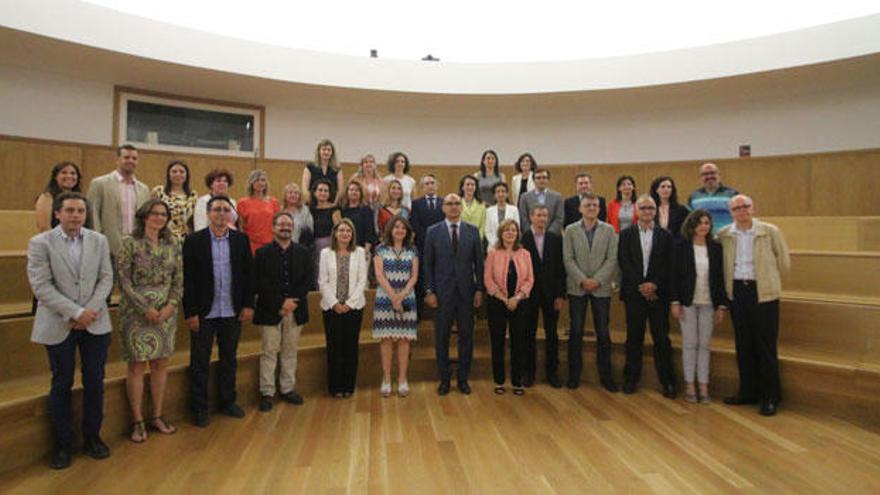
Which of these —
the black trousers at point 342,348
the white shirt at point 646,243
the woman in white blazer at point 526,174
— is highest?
the woman in white blazer at point 526,174

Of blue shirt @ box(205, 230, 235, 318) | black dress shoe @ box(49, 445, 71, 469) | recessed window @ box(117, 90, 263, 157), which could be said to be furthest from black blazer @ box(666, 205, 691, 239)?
recessed window @ box(117, 90, 263, 157)

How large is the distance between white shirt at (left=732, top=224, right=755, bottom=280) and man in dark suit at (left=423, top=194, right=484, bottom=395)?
199 cm

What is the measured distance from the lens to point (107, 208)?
3.70m

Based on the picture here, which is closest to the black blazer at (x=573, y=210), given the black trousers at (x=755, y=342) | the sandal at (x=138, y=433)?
the black trousers at (x=755, y=342)

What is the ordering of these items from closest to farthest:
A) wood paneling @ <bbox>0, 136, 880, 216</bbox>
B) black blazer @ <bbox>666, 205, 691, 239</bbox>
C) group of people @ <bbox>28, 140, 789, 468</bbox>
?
group of people @ <bbox>28, 140, 789, 468</bbox> < black blazer @ <bbox>666, 205, 691, 239</bbox> < wood paneling @ <bbox>0, 136, 880, 216</bbox>

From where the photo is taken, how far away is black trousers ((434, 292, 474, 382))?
434 cm

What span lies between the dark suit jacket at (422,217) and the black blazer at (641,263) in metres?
1.70

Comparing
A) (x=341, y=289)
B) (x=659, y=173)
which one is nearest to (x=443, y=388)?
(x=341, y=289)

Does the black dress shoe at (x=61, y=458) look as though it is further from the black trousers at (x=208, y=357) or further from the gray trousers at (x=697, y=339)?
the gray trousers at (x=697, y=339)

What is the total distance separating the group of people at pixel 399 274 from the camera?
11.2 feet

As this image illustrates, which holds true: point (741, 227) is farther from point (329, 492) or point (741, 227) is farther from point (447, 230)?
point (329, 492)

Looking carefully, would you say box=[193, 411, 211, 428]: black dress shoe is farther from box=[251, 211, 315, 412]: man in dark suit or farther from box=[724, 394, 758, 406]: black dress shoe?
box=[724, 394, 758, 406]: black dress shoe

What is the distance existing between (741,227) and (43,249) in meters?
4.68

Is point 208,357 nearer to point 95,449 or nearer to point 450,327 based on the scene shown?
point 95,449
